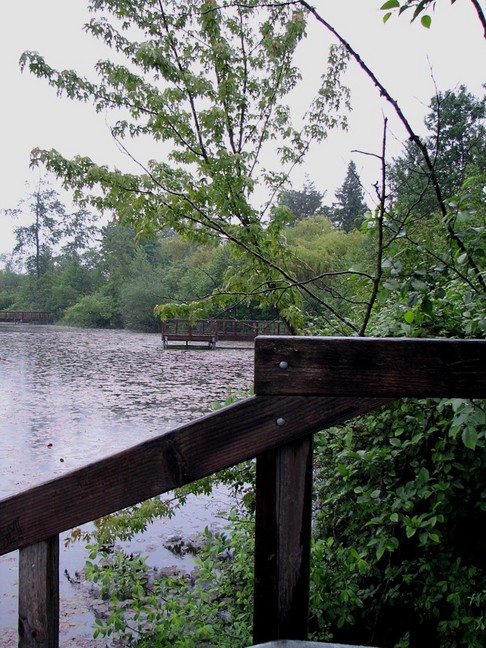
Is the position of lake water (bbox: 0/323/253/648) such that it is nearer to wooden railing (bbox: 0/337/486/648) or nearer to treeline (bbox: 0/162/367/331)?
wooden railing (bbox: 0/337/486/648)

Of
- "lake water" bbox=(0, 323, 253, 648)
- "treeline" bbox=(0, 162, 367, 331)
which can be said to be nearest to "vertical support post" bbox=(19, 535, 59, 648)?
"lake water" bbox=(0, 323, 253, 648)

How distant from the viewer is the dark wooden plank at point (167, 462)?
40.7 inches

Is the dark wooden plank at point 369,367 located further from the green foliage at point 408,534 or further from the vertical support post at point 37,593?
the green foliage at point 408,534

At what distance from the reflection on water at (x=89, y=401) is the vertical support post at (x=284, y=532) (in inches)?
223

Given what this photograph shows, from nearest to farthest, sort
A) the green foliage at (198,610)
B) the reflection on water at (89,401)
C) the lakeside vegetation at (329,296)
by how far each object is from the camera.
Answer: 1. the lakeside vegetation at (329,296)
2. the green foliage at (198,610)
3. the reflection on water at (89,401)

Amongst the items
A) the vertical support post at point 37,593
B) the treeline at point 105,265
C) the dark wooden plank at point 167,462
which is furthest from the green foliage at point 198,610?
the treeline at point 105,265

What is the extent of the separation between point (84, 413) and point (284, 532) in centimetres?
1038

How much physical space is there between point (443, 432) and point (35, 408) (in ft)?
33.4

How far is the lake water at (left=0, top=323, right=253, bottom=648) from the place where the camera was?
4879 millimetres

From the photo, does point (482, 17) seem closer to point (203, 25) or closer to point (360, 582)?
point (360, 582)

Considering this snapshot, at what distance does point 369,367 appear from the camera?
1027mm

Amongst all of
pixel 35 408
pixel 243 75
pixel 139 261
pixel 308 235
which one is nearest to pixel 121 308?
pixel 139 261

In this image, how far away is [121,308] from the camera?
5350cm

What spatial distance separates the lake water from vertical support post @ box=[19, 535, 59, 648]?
55 cm
